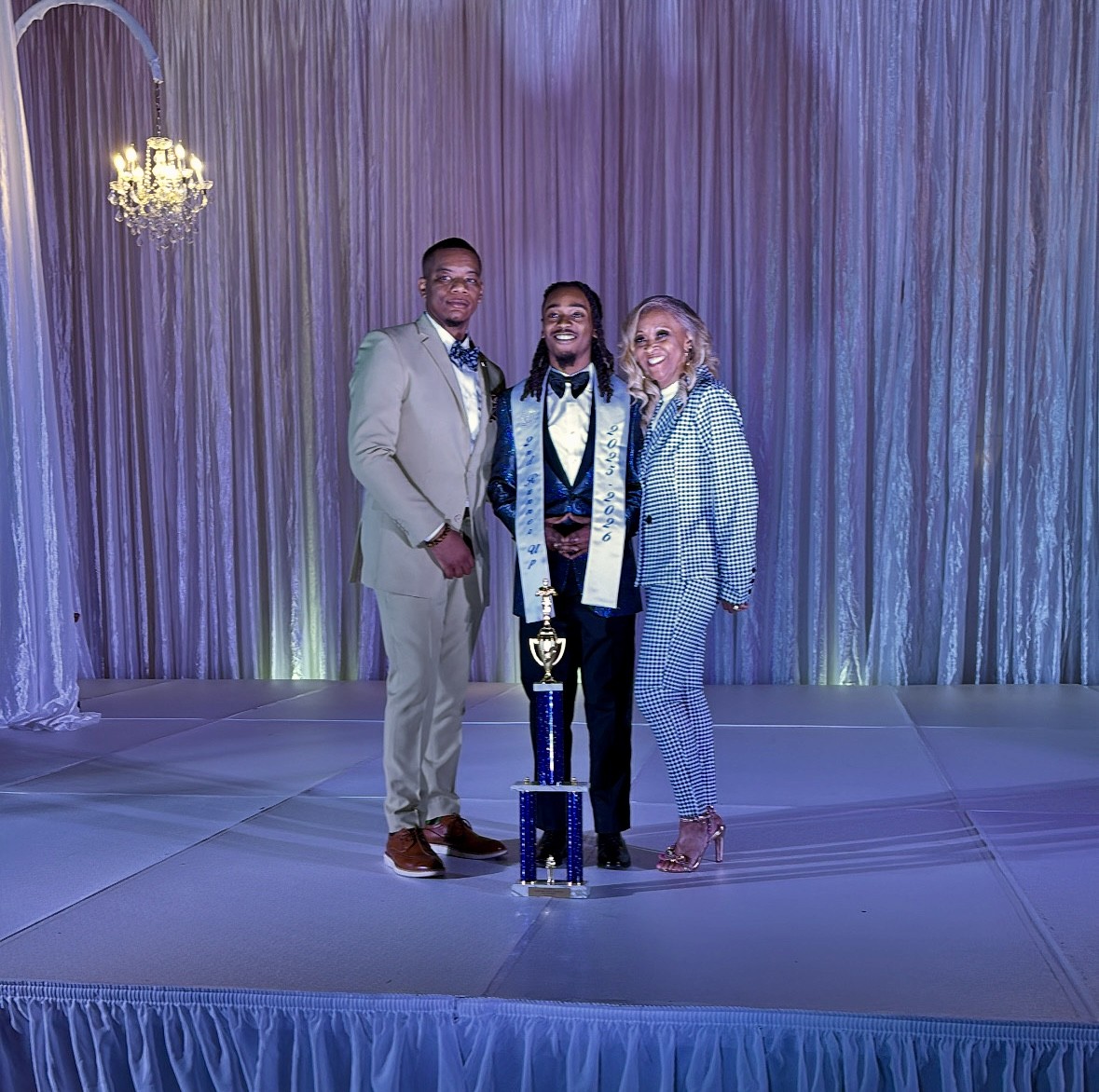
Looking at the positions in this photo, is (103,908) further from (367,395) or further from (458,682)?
(367,395)

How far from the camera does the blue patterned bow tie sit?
3.42m

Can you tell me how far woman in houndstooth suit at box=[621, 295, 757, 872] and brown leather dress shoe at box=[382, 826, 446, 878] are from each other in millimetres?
551

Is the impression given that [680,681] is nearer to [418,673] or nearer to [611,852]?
[611,852]

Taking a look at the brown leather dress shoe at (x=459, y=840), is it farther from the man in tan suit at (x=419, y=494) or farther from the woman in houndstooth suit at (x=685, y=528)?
the woman in houndstooth suit at (x=685, y=528)

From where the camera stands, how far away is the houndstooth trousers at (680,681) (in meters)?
3.25

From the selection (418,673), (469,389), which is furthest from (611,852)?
(469,389)

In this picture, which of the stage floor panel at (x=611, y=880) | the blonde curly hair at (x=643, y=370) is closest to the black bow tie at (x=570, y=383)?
the blonde curly hair at (x=643, y=370)

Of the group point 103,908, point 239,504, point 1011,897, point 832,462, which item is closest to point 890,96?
point 832,462

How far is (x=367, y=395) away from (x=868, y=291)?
384 centimetres

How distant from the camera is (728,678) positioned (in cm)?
669

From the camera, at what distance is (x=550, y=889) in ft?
10.2

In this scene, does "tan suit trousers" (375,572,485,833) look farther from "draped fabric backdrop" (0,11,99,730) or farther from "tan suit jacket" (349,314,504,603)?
"draped fabric backdrop" (0,11,99,730)

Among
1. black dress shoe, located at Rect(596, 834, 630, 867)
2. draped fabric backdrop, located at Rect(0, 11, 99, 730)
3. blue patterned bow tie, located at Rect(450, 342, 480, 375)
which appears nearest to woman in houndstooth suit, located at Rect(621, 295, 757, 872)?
black dress shoe, located at Rect(596, 834, 630, 867)

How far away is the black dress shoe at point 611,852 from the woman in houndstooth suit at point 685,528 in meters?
0.10
